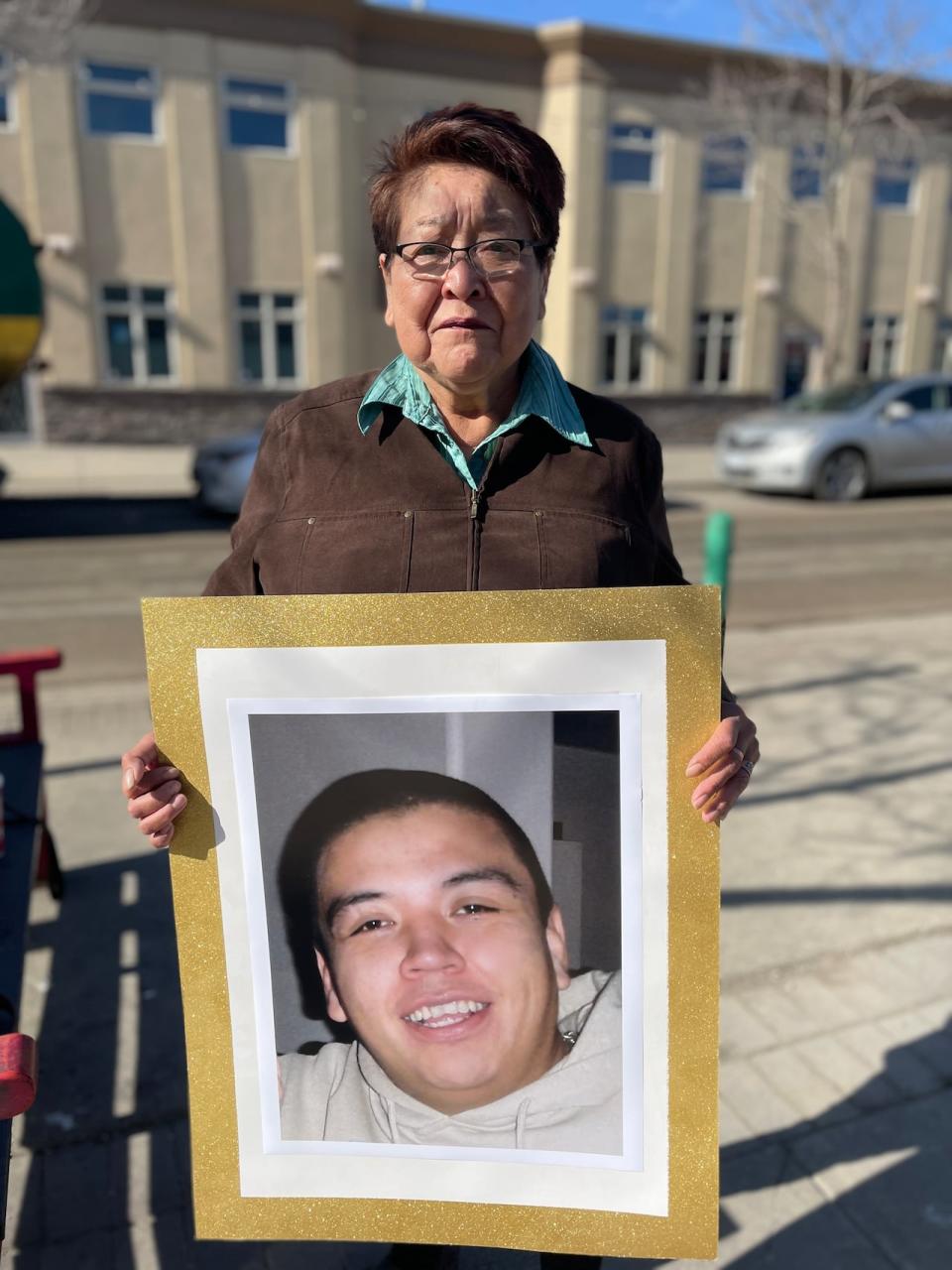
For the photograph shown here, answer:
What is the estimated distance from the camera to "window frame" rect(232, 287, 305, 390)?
21172mm

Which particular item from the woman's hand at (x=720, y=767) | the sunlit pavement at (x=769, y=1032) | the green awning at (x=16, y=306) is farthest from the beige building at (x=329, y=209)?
the woman's hand at (x=720, y=767)

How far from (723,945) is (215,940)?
2.24 m

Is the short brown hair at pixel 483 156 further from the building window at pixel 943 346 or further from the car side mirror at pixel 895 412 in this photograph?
the building window at pixel 943 346

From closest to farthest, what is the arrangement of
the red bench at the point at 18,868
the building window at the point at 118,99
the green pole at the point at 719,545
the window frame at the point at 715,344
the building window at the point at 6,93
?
1. the red bench at the point at 18,868
2. the green pole at the point at 719,545
3. the building window at the point at 6,93
4. the building window at the point at 118,99
5. the window frame at the point at 715,344

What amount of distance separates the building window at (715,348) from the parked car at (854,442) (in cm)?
1100

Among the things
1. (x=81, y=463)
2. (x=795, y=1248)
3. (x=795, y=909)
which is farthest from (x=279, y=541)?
(x=81, y=463)

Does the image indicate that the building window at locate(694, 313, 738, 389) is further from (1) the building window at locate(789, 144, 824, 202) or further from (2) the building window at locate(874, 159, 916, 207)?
(2) the building window at locate(874, 159, 916, 207)

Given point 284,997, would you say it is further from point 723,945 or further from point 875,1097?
point 723,945

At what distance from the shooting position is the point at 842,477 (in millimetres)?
13812

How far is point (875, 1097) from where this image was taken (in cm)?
256

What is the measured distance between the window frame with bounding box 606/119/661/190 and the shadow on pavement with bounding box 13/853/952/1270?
23896 mm

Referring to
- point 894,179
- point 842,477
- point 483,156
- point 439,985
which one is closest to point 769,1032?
point 439,985

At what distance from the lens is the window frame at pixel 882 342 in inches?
1064

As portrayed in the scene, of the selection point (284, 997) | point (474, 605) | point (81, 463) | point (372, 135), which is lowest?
point (81, 463)
